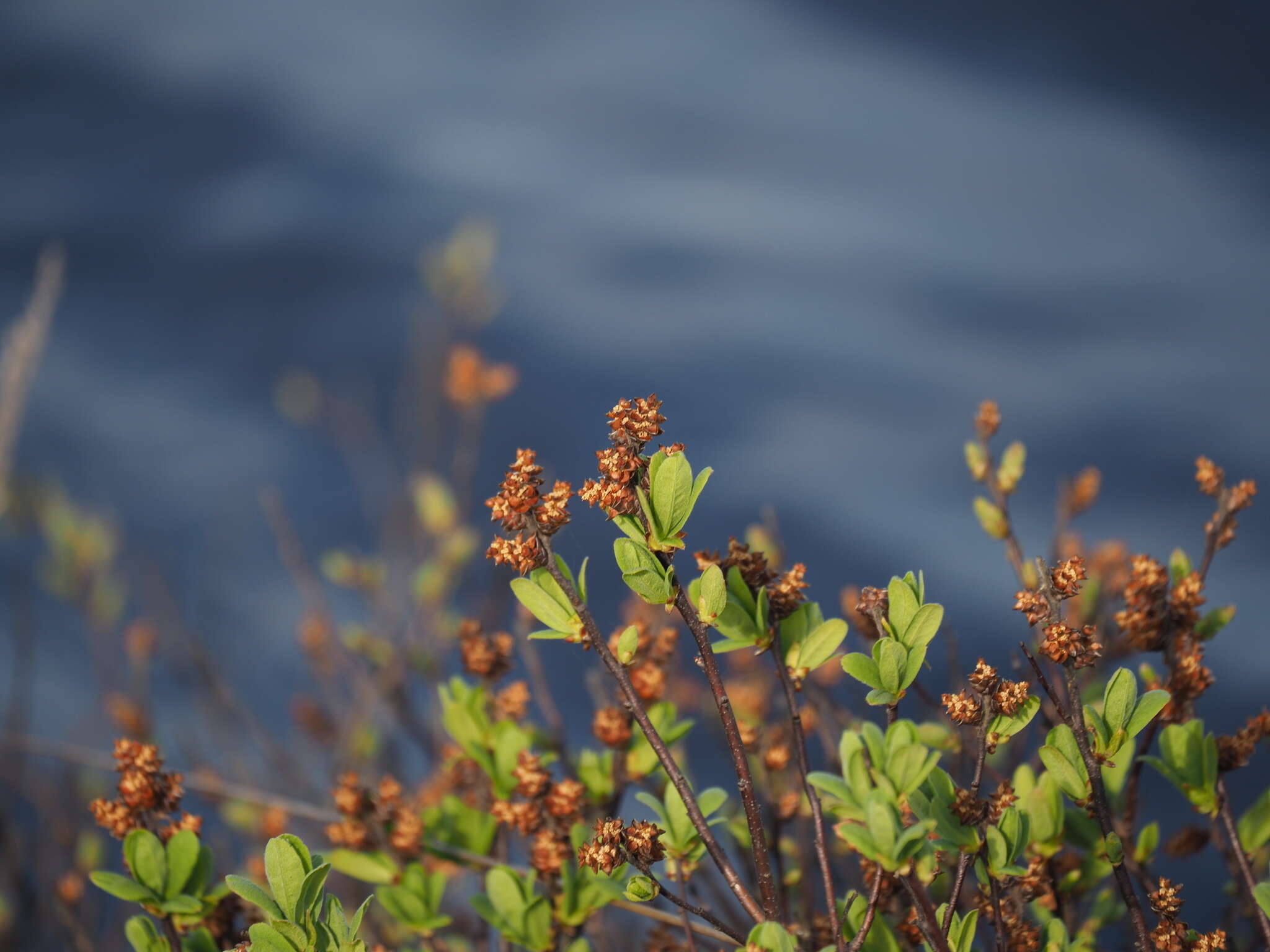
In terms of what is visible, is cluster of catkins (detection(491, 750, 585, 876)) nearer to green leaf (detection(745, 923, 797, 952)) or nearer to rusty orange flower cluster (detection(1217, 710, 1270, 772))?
green leaf (detection(745, 923, 797, 952))

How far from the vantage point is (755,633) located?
0.39 m

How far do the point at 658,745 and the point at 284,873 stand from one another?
5.9 inches

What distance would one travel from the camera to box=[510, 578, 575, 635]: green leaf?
37cm

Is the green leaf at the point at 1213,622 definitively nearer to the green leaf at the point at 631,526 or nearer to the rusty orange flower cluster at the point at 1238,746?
the rusty orange flower cluster at the point at 1238,746

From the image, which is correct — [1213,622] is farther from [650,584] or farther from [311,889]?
[311,889]

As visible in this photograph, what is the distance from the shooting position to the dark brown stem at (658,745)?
352 millimetres

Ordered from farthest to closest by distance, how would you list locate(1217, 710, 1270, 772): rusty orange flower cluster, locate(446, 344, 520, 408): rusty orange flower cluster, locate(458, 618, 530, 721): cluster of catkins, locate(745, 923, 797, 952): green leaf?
1. locate(446, 344, 520, 408): rusty orange flower cluster
2. locate(458, 618, 530, 721): cluster of catkins
3. locate(1217, 710, 1270, 772): rusty orange flower cluster
4. locate(745, 923, 797, 952): green leaf

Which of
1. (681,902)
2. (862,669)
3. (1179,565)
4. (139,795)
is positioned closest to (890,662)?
(862,669)

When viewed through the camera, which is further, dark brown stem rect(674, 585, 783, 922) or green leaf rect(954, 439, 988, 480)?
green leaf rect(954, 439, 988, 480)

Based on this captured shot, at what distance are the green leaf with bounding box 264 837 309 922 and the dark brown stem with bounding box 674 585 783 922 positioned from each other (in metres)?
→ 0.17

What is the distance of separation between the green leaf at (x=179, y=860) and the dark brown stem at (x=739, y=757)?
9.7 inches

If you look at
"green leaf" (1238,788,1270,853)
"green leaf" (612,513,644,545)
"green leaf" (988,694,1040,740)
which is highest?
"green leaf" (612,513,644,545)

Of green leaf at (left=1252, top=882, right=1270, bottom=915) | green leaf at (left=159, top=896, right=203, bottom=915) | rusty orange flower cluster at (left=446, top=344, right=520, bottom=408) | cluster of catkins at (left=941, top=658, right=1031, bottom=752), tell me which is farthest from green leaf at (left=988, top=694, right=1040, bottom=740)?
rusty orange flower cluster at (left=446, top=344, right=520, bottom=408)

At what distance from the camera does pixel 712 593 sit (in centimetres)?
36
